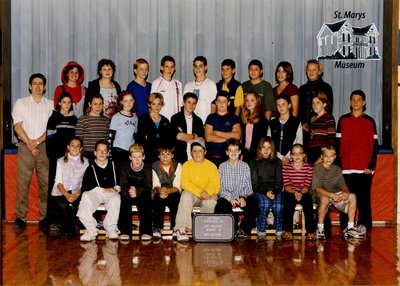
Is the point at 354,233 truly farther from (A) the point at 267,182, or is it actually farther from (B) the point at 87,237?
(B) the point at 87,237

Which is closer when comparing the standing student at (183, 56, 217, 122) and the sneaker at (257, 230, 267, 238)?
the sneaker at (257, 230, 267, 238)

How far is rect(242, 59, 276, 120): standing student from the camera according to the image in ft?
A: 29.2

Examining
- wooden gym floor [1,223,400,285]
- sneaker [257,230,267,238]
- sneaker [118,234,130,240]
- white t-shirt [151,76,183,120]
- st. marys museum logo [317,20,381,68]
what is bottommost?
wooden gym floor [1,223,400,285]

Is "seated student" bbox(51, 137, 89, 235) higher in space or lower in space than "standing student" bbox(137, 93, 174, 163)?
lower

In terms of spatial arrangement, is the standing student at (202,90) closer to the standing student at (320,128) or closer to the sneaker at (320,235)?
the standing student at (320,128)

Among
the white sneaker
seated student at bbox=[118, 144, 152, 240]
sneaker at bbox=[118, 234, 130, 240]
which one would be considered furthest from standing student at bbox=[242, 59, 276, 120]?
sneaker at bbox=[118, 234, 130, 240]

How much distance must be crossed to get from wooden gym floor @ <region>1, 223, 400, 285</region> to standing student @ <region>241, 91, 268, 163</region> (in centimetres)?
94

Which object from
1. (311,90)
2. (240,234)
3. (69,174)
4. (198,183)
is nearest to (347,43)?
(311,90)

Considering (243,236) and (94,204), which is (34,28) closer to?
(94,204)

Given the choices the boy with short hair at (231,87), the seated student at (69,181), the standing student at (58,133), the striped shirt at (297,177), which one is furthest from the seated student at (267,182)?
the standing student at (58,133)

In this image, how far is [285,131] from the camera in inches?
338

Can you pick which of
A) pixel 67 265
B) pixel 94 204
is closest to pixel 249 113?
pixel 94 204

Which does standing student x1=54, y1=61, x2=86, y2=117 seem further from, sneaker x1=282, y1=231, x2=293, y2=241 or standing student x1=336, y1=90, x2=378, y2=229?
standing student x1=336, y1=90, x2=378, y2=229

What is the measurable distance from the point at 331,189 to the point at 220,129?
127 cm
